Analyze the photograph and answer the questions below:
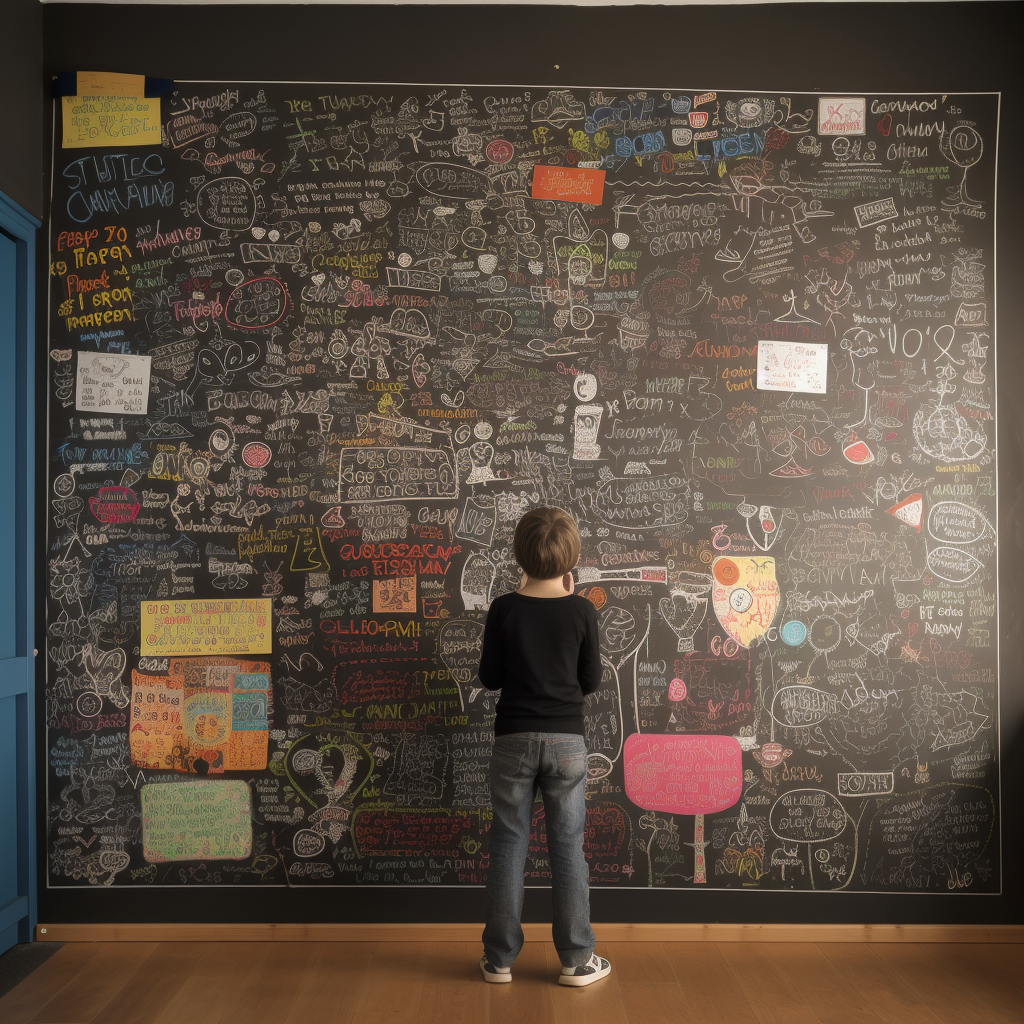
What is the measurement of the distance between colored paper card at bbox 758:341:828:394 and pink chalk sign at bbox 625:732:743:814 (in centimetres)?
140

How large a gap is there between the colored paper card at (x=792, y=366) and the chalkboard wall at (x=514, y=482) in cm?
1

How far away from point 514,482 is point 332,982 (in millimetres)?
1884

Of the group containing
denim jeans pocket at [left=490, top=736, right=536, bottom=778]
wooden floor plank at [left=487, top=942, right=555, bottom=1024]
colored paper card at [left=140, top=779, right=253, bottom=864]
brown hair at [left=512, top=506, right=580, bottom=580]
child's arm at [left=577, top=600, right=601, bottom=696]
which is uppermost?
brown hair at [left=512, top=506, right=580, bottom=580]

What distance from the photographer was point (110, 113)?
331cm

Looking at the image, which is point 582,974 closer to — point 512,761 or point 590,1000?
point 590,1000

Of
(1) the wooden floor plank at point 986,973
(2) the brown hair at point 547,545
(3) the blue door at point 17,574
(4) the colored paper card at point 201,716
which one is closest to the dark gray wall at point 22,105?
(3) the blue door at point 17,574

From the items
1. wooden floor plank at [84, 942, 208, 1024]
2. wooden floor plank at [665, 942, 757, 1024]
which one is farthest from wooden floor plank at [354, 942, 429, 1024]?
wooden floor plank at [665, 942, 757, 1024]

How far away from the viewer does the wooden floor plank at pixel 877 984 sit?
8.77 feet

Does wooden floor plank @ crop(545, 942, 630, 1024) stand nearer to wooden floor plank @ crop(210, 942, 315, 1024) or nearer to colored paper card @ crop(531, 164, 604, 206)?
wooden floor plank @ crop(210, 942, 315, 1024)

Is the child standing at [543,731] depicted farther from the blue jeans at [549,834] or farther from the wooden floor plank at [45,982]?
the wooden floor plank at [45,982]

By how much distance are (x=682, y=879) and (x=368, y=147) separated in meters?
3.11

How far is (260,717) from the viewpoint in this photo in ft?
10.7

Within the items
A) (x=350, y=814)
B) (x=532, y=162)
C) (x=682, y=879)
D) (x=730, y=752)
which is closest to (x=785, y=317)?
(x=532, y=162)

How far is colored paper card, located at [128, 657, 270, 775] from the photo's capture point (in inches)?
128
